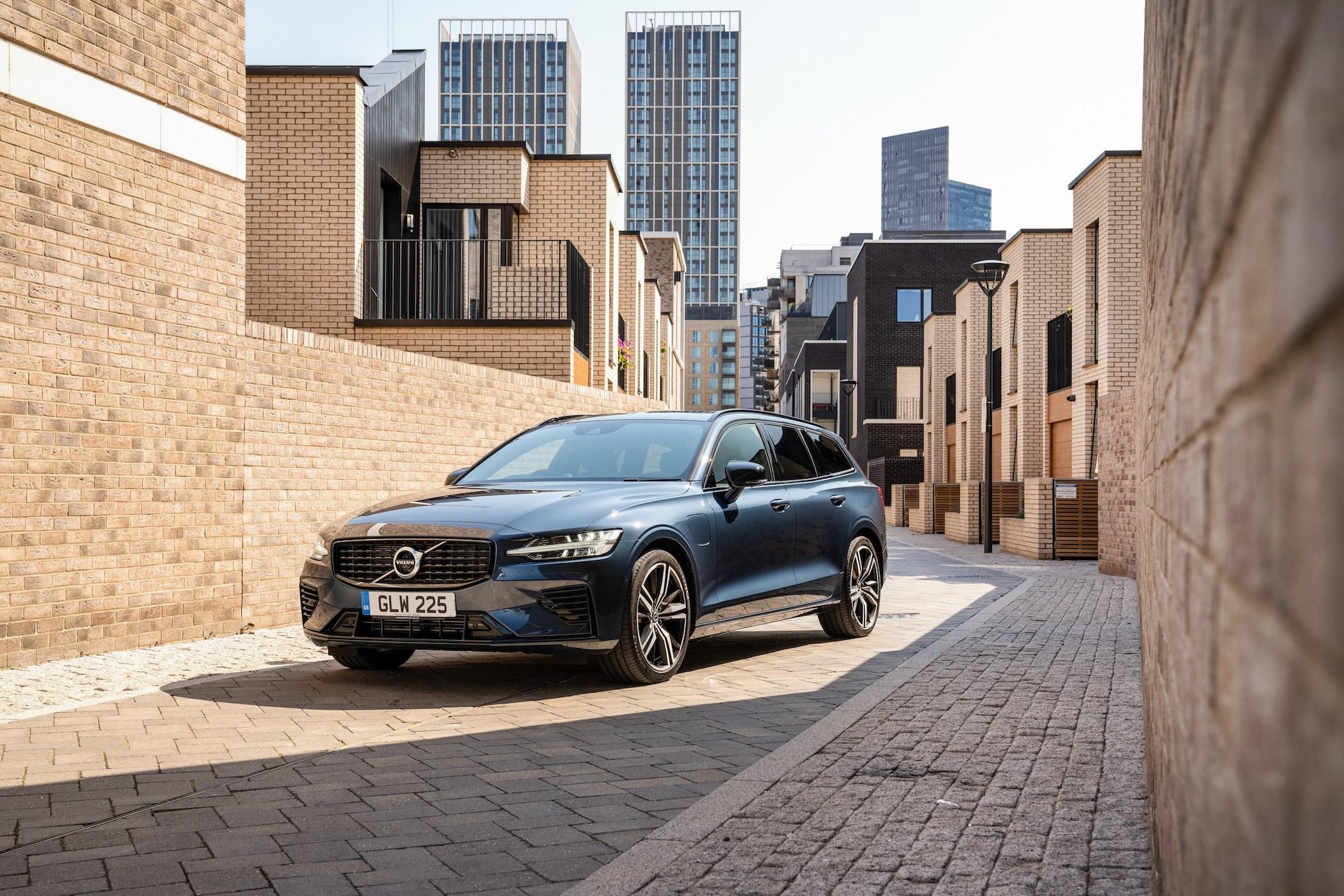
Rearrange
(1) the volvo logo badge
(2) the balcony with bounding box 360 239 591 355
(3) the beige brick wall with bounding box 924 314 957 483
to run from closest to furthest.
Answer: (1) the volvo logo badge < (2) the balcony with bounding box 360 239 591 355 < (3) the beige brick wall with bounding box 924 314 957 483

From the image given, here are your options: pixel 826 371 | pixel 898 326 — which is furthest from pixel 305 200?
pixel 826 371

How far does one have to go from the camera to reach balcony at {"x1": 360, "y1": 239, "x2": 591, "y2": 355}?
20.5 metres

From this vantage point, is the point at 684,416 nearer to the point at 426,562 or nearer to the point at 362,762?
the point at 426,562

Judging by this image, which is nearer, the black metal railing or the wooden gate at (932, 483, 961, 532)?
the wooden gate at (932, 483, 961, 532)

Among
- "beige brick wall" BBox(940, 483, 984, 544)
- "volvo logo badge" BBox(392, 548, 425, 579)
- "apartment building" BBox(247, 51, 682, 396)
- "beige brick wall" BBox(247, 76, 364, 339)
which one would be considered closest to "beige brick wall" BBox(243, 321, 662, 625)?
"volvo logo badge" BBox(392, 548, 425, 579)

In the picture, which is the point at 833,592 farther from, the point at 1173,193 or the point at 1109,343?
the point at 1109,343

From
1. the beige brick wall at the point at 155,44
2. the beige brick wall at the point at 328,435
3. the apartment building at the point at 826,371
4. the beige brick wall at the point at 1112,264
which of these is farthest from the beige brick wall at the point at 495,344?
the apartment building at the point at 826,371

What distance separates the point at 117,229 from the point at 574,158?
Answer: 60.4ft

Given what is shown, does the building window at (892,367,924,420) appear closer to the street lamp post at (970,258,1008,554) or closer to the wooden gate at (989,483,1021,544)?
the wooden gate at (989,483,1021,544)

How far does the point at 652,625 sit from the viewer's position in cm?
768

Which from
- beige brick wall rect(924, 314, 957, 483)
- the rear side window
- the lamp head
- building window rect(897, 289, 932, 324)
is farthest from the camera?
building window rect(897, 289, 932, 324)

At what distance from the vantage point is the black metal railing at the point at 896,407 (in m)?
62.8

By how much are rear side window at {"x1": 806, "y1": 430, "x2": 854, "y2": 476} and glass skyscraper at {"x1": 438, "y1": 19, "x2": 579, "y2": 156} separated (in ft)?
526

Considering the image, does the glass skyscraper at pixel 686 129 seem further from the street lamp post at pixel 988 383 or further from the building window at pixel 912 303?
the street lamp post at pixel 988 383
